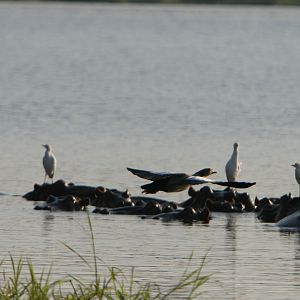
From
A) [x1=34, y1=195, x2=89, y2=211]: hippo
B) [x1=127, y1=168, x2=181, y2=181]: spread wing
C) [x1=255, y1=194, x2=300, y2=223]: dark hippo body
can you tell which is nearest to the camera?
[x1=127, y1=168, x2=181, y2=181]: spread wing

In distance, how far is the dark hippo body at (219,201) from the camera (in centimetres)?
2427

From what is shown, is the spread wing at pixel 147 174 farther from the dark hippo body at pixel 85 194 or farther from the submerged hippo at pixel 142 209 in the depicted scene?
the dark hippo body at pixel 85 194

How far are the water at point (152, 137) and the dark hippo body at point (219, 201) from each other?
0.53 metres

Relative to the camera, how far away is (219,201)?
80.5 ft

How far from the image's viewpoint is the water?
62.2ft

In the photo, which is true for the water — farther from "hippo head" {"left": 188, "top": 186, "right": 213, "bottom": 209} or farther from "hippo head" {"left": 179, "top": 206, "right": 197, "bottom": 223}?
"hippo head" {"left": 188, "top": 186, "right": 213, "bottom": 209}

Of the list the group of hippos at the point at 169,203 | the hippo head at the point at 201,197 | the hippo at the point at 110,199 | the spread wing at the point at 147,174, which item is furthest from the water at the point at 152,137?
the spread wing at the point at 147,174

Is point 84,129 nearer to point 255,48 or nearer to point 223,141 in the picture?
point 223,141

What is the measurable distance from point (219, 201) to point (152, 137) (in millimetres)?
11669

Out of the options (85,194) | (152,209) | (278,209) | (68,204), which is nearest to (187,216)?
(152,209)

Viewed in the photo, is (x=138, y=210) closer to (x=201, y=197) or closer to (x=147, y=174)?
(x=201, y=197)

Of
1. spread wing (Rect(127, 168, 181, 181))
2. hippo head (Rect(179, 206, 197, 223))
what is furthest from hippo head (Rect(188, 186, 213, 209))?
spread wing (Rect(127, 168, 181, 181))

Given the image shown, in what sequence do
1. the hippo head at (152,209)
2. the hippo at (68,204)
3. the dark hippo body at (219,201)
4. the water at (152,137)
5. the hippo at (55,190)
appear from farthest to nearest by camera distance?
the hippo at (55,190) < the dark hippo body at (219,201) < the hippo at (68,204) < the hippo head at (152,209) < the water at (152,137)

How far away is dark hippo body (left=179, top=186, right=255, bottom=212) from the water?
0.53 m
